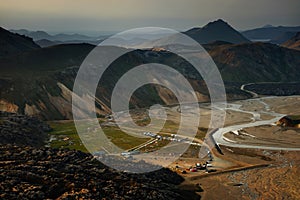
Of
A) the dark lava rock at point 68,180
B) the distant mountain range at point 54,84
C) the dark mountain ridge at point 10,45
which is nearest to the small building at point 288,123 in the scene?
the distant mountain range at point 54,84

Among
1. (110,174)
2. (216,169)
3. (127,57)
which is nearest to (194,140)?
(216,169)

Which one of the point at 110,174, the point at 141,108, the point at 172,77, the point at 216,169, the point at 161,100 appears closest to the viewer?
the point at 110,174

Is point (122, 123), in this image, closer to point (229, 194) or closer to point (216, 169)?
point (216, 169)

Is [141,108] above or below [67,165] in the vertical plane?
below

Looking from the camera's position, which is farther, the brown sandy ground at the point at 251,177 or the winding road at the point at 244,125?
the winding road at the point at 244,125

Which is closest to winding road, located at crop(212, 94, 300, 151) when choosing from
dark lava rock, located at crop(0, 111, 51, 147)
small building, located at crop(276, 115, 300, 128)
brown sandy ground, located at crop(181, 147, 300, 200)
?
small building, located at crop(276, 115, 300, 128)

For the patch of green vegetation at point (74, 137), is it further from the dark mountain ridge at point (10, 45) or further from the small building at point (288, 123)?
the dark mountain ridge at point (10, 45)

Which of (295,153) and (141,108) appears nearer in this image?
(295,153)

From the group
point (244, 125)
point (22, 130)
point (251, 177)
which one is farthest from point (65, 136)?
point (244, 125)
